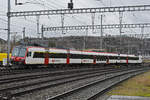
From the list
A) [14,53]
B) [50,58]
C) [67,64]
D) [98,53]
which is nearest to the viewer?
[14,53]

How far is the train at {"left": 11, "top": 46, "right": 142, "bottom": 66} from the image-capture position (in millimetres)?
27688

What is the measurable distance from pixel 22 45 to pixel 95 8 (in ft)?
32.3

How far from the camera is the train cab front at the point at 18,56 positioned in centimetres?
2725

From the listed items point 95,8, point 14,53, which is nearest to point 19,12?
point 14,53

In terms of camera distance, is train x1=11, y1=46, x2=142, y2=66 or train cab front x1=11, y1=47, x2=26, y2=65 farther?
train x1=11, y1=46, x2=142, y2=66

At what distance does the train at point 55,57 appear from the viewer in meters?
27.7

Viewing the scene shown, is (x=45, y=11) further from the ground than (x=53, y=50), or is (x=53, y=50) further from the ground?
(x=45, y=11)

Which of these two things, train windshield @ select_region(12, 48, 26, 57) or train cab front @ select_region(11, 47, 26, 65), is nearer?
train cab front @ select_region(11, 47, 26, 65)

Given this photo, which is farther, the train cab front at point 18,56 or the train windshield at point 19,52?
the train windshield at point 19,52

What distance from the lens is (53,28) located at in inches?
1651

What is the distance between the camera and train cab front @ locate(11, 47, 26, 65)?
27250 mm

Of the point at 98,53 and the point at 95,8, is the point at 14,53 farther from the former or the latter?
the point at 98,53

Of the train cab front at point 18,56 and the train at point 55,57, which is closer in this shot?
the train cab front at point 18,56

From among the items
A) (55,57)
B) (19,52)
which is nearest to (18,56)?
(19,52)
